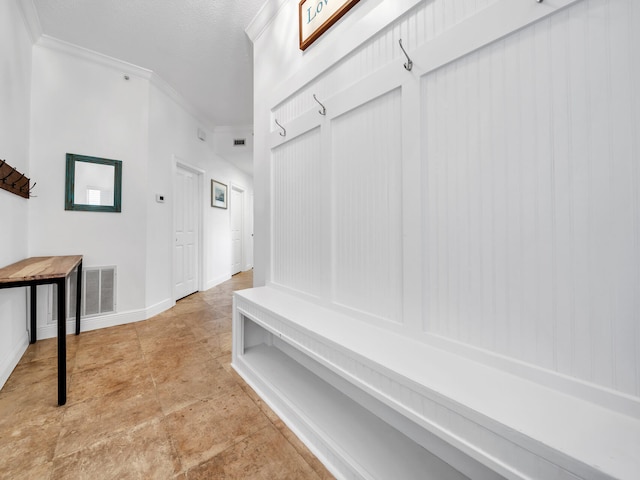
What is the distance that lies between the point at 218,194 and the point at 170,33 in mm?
2527

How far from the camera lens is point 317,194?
5.13ft

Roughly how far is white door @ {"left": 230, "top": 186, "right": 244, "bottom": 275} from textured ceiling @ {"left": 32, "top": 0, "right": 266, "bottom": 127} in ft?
8.73

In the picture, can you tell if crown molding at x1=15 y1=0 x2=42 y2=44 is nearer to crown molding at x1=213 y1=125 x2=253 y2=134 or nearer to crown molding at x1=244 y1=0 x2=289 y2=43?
crown molding at x1=244 y1=0 x2=289 y2=43

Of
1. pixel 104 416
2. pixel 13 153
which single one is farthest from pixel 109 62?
pixel 104 416

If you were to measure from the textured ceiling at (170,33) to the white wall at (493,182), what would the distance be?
1.38 m

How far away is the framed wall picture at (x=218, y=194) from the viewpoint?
4379 mm

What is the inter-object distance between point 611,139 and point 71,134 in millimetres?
3836

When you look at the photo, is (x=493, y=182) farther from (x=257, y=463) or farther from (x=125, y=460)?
(x=125, y=460)

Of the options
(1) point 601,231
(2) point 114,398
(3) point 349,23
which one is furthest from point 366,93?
(2) point 114,398

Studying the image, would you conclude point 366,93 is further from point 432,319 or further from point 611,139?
point 432,319

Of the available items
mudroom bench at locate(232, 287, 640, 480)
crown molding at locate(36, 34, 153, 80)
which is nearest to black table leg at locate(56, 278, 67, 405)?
mudroom bench at locate(232, 287, 640, 480)

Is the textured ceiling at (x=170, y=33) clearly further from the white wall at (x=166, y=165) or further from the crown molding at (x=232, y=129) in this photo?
the crown molding at (x=232, y=129)

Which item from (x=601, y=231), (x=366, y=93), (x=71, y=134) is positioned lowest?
(x=601, y=231)

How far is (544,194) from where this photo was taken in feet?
2.48
